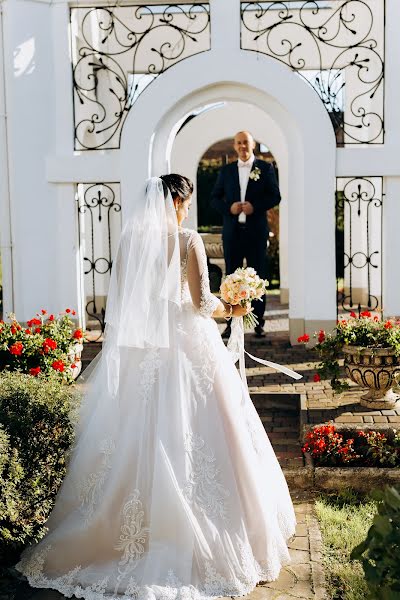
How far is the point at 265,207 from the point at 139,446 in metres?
5.70

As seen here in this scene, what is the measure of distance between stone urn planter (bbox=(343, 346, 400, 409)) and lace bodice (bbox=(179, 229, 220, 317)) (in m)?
2.27

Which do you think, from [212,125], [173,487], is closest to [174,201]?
[173,487]

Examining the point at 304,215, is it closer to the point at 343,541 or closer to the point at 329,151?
the point at 329,151

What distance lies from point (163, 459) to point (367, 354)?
2.70 meters

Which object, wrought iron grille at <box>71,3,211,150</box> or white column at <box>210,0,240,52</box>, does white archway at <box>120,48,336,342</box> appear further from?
wrought iron grille at <box>71,3,211,150</box>

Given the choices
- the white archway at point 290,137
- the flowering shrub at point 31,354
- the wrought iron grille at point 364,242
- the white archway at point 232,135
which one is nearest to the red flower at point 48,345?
the flowering shrub at point 31,354

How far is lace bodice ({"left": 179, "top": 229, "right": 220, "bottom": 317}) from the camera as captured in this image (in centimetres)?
436

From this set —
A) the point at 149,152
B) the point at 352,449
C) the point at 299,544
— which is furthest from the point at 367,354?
the point at 149,152


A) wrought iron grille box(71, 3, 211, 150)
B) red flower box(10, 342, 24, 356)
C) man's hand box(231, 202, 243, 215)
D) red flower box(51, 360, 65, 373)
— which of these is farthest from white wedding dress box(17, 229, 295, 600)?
wrought iron grille box(71, 3, 211, 150)

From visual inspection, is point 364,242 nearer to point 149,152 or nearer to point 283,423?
point 149,152

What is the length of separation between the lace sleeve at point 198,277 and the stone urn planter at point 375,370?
7.41 feet

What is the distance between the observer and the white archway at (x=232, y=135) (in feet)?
42.4

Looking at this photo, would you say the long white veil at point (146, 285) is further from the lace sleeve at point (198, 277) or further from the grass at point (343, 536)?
the grass at point (343, 536)

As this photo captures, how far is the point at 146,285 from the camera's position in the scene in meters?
4.32
